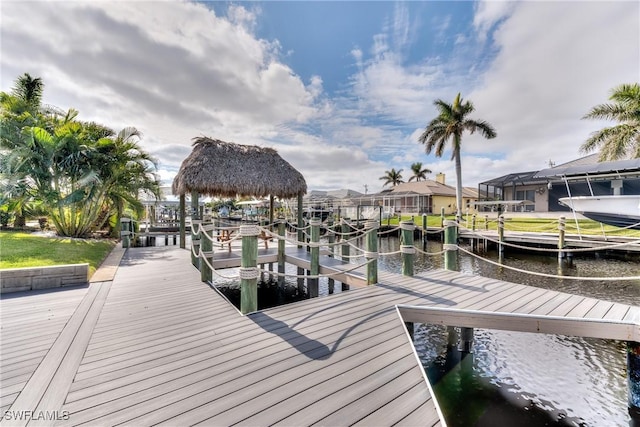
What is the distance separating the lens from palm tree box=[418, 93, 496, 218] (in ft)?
73.9

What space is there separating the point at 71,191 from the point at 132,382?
40.9 feet

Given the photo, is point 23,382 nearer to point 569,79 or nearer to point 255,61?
point 255,61

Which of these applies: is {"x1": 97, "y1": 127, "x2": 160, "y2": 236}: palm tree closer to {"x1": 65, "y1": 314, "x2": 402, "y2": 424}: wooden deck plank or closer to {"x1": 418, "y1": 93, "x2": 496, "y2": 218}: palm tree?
{"x1": 65, "y1": 314, "x2": 402, "y2": 424}: wooden deck plank

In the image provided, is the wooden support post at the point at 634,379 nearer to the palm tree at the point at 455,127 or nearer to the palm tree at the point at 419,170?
the palm tree at the point at 455,127

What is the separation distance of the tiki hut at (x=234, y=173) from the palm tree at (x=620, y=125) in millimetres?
17166

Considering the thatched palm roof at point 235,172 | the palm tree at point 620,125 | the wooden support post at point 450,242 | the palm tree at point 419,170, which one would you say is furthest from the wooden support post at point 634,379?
the palm tree at point 419,170

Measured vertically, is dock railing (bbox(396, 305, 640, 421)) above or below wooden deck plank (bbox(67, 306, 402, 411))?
below

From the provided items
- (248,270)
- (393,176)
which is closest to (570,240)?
(248,270)

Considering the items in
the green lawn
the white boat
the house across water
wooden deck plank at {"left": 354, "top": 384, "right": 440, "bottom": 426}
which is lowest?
wooden deck plank at {"left": 354, "top": 384, "right": 440, "bottom": 426}

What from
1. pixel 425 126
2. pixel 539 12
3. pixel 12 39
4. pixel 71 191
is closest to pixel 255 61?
pixel 12 39

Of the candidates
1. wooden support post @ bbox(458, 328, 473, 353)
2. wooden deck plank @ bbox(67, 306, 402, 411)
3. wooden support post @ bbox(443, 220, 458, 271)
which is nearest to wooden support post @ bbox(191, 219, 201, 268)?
wooden deck plank @ bbox(67, 306, 402, 411)

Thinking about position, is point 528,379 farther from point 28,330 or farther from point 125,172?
point 125,172

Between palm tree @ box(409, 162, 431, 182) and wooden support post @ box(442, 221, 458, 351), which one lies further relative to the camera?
palm tree @ box(409, 162, 431, 182)

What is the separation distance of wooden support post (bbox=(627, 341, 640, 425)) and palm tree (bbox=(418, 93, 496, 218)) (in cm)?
2045
